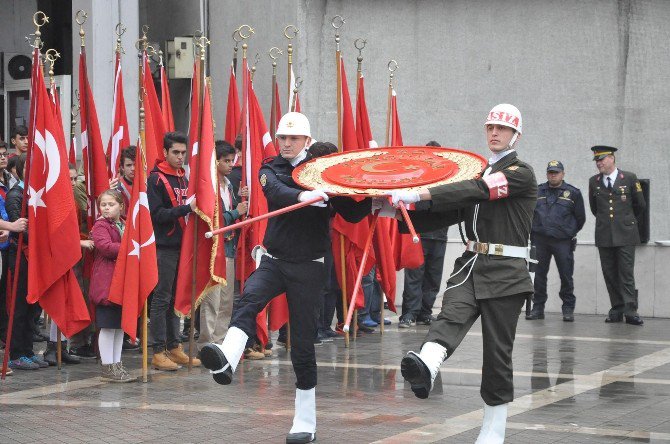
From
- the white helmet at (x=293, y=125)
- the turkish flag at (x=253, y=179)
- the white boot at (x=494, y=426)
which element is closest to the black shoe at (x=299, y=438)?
the white boot at (x=494, y=426)

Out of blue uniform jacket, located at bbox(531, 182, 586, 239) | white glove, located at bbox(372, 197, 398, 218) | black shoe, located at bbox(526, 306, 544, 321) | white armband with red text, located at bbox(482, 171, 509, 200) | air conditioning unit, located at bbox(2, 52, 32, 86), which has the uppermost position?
air conditioning unit, located at bbox(2, 52, 32, 86)

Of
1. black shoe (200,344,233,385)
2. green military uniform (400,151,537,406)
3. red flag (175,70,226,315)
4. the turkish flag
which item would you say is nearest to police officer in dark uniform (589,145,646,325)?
the turkish flag

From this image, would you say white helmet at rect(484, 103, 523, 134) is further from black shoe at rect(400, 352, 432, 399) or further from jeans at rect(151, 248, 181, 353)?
jeans at rect(151, 248, 181, 353)

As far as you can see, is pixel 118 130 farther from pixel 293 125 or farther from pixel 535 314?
pixel 535 314

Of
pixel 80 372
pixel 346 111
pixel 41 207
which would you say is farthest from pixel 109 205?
pixel 346 111

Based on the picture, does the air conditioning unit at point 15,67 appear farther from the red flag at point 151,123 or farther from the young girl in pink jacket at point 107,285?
the young girl in pink jacket at point 107,285

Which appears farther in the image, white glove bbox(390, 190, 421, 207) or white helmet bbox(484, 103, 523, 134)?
white helmet bbox(484, 103, 523, 134)

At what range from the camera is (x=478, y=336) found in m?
13.3

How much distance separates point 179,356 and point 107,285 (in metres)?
1.20

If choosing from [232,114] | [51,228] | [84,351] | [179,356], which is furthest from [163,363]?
[232,114]

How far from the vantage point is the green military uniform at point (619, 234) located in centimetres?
1487

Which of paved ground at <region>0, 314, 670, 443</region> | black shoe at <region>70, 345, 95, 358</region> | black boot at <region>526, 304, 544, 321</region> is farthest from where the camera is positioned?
black boot at <region>526, 304, 544, 321</region>

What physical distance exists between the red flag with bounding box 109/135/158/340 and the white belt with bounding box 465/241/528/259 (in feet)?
12.4

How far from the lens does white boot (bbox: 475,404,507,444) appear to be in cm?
710
